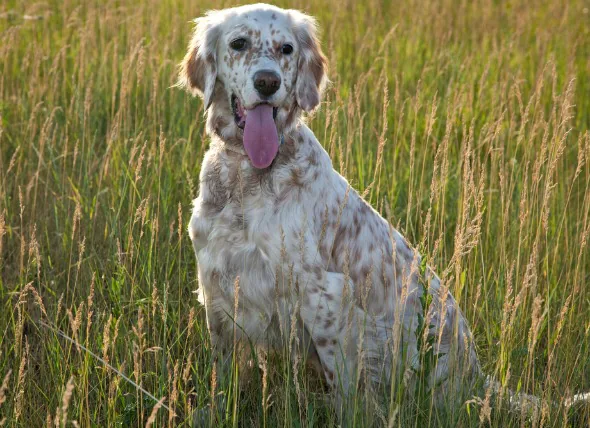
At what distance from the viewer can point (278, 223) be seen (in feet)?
9.86

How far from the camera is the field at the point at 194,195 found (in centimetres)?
272

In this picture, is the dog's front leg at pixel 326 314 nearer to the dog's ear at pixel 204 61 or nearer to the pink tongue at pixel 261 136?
the pink tongue at pixel 261 136

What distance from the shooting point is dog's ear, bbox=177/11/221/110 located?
334cm

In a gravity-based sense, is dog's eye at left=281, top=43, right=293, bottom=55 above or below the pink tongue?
above

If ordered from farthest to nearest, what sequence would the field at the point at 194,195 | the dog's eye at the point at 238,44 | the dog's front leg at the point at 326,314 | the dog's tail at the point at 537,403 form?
1. the dog's eye at the point at 238,44
2. the dog's front leg at the point at 326,314
3. the field at the point at 194,195
4. the dog's tail at the point at 537,403

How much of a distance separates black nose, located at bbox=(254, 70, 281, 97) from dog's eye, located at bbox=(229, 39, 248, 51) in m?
0.21

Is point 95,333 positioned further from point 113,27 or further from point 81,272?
point 113,27

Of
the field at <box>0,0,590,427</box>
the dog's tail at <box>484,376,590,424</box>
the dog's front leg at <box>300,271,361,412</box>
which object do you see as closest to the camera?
the dog's tail at <box>484,376,590,424</box>

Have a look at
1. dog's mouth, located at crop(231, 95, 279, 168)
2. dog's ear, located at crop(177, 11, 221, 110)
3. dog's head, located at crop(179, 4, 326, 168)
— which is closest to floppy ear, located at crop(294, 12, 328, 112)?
dog's head, located at crop(179, 4, 326, 168)

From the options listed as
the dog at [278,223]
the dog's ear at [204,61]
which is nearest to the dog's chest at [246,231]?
the dog at [278,223]

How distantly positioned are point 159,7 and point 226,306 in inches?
186

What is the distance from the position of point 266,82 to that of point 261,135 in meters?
0.20

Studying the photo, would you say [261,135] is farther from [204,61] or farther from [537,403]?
[537,403]

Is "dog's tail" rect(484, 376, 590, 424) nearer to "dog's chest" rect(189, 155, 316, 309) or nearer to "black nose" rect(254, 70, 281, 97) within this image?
"dog's chest" rect(189, 155, 316, 309)
